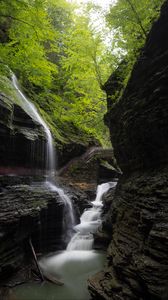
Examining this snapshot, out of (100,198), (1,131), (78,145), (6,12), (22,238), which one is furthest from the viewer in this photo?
(78,145)

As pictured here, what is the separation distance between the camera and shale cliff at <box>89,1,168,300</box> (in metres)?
5.12

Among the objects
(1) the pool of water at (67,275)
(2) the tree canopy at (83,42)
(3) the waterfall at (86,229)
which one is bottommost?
(1) the pool of water at (67,275)

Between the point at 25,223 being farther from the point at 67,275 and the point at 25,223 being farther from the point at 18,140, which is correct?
the point at 18,140

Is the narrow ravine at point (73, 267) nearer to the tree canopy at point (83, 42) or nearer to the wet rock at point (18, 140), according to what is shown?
the wet rock at point (18, 140)

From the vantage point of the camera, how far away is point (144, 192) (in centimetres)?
706

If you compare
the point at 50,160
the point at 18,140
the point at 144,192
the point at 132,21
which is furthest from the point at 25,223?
the point at 132,21

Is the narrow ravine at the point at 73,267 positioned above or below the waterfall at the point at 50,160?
below

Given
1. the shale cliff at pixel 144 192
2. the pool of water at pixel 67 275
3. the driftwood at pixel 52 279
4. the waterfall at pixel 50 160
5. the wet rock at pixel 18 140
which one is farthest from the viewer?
the waterfall at pixel 50 160

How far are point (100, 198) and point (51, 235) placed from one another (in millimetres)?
7123

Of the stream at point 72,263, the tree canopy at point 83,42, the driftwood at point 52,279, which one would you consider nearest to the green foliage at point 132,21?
the tree canopy at point 83,42

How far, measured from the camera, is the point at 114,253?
695cm

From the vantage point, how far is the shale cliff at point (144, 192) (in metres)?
5.12

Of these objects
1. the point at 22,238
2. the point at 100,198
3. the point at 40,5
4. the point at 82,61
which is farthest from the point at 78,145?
the point at 40,5

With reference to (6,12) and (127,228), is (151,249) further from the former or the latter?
(6,12)
